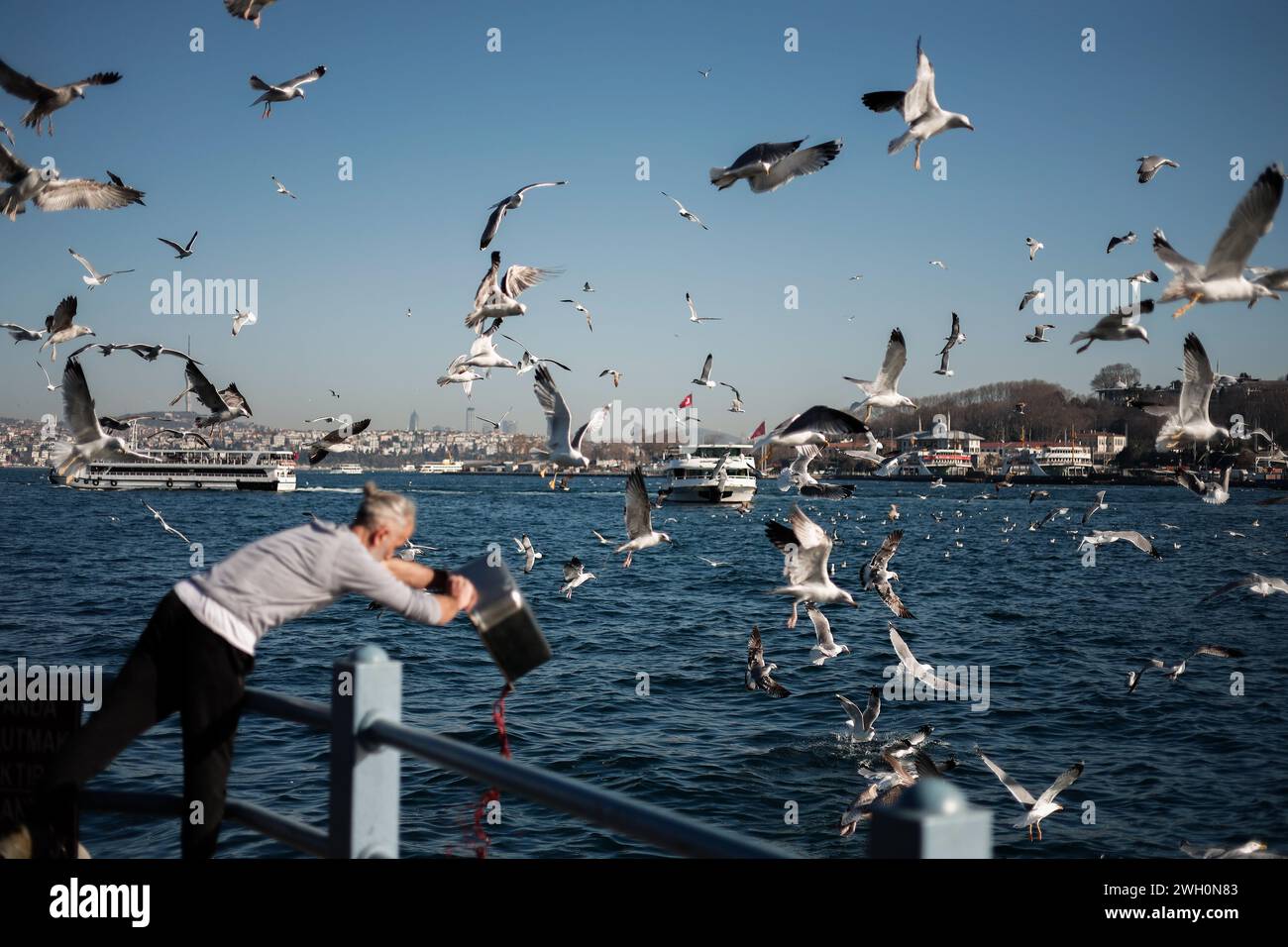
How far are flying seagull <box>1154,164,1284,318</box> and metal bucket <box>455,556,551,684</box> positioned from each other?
322 inches

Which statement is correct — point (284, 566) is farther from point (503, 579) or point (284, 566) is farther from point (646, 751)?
point (646, 751)

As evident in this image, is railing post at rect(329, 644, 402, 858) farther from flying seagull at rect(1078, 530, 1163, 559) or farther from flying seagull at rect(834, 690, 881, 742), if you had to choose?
flying seagull at rect(1078, 530, 1163, 559)

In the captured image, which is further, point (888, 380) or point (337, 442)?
point (337, 442)

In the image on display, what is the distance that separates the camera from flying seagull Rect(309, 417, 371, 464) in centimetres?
1758

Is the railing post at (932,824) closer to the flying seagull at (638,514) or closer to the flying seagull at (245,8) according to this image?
the flying seagull at (638,514)

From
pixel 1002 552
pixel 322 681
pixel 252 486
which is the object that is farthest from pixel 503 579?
pixel 252 486

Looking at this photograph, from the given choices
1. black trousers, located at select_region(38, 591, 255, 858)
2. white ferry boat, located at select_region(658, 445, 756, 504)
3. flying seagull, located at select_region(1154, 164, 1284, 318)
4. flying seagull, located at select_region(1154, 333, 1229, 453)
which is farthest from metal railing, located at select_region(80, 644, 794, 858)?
white ferry boat, located at select_region(658, 445, 756, 504)

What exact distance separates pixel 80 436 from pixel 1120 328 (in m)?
12.2

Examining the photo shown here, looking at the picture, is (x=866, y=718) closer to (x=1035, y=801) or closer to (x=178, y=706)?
(x=1035, y=801)

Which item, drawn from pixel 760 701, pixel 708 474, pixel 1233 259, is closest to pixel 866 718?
pixel 760 701

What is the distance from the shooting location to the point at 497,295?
13.5m

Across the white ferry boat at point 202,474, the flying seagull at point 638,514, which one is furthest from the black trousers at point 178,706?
the white ferry boat at point 202,474

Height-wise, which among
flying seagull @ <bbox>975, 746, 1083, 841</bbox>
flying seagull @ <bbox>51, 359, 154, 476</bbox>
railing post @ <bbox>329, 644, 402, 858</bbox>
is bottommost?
flying seagull @ <bbox>975, 746, 1083, 841</bbox>

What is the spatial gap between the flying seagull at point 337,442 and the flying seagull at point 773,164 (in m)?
8.23
